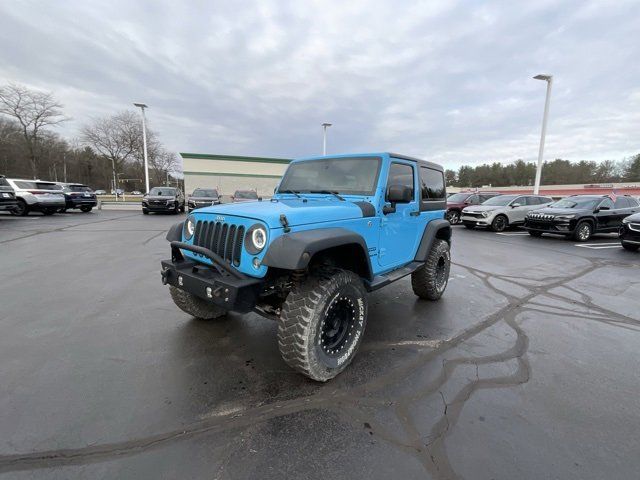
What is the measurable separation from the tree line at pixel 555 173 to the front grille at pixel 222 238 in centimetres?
5362

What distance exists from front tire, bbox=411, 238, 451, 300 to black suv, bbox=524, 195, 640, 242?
9224 mm

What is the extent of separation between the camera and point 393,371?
9.66ft

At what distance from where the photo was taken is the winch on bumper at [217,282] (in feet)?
7.94

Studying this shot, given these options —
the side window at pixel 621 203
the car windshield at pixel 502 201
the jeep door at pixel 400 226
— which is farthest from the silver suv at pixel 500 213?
the jeep door at pixel 400 226

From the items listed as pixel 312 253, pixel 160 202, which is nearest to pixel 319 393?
pixel 312 253

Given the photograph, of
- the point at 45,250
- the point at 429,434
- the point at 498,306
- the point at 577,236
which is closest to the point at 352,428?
the point at 429,434

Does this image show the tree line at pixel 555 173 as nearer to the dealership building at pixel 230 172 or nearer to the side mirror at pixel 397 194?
the dealership building at pixel 230 172

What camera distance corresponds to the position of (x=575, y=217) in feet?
36.7

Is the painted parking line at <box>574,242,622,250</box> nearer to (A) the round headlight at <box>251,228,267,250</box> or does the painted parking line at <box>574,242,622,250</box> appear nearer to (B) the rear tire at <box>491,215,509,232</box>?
(B) the rear tire at <box>491,215,509,232</box>

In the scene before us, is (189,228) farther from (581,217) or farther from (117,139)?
(117,139)

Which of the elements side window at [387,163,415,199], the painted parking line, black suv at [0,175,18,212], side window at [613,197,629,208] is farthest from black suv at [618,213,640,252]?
black suv at [0,175,18,212]

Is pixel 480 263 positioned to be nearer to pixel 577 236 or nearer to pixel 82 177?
pixel 577 236

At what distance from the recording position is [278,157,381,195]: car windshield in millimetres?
3568

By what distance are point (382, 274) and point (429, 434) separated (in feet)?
5.80
